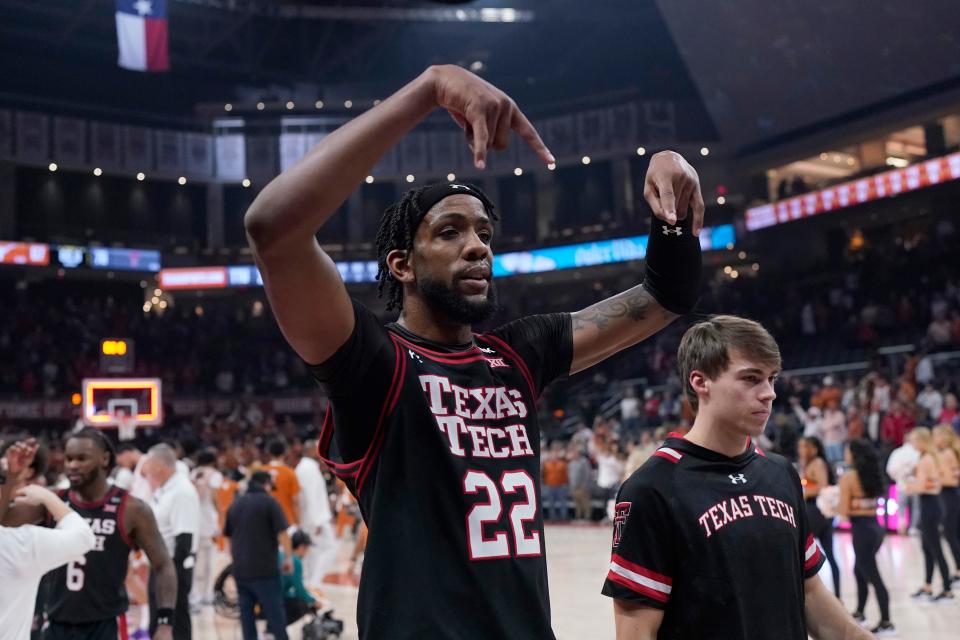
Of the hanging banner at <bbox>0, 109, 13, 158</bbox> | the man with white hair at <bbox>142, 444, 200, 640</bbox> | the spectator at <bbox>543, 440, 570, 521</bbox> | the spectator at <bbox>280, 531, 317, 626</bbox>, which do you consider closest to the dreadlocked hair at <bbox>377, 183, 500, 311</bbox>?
the man with white hair at <bbox>142, 444, 200, 640</bbox>

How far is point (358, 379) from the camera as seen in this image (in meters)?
2.31

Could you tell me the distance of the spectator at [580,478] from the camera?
21.7 metres

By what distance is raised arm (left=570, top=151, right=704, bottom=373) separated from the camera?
8.51 feet

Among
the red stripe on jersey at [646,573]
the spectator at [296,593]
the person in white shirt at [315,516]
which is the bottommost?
the spectator at [296,593]

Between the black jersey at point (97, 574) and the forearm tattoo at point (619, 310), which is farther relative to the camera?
the black jersey at point (97, 574)

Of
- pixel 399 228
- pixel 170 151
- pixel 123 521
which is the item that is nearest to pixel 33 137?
pixel 170 151

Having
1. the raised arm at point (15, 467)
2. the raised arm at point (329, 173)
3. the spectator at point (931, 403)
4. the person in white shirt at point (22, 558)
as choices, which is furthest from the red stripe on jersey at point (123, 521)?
the spectator at point (931, 403)

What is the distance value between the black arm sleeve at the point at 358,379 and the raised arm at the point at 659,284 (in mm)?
777

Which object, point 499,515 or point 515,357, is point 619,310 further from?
point 499,515

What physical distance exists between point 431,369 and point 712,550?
3.46 ft

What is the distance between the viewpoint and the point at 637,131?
3447 centimetres

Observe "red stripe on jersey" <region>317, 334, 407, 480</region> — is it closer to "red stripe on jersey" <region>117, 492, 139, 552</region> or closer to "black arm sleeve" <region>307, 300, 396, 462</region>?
"black arm sleeve" <region>307, 300, 396, 462</region>

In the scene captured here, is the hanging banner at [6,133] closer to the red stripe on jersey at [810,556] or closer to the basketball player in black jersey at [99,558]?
the basketball player in black jersey at [99,558]

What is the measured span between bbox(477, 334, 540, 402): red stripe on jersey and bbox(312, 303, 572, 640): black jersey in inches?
7.2
